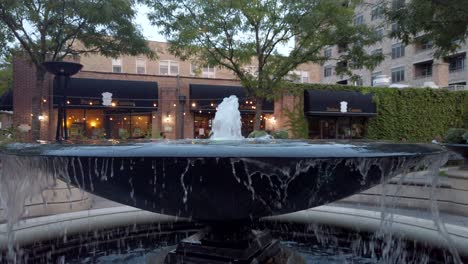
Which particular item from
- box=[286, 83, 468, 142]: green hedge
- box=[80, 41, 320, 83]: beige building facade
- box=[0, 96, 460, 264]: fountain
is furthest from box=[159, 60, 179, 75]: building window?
box=[0, 96, 460, 264]: fountain

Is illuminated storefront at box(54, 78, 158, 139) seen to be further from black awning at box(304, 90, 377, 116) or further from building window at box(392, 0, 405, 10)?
building window at box(392, 0, 405, 10)

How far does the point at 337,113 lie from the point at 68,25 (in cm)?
1685

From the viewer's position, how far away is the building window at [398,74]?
44.9 meters

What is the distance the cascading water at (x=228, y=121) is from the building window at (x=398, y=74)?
145 ft

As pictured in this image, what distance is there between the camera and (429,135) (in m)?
27.2

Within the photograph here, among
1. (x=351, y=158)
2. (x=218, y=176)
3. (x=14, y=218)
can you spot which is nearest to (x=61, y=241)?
(x=14, y=218)

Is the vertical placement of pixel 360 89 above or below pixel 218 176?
above

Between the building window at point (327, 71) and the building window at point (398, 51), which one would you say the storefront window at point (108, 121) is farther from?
the building window at point (327, 71)

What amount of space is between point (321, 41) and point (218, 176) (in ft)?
47.9

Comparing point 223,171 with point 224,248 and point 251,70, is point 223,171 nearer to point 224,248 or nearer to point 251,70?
point 224,248

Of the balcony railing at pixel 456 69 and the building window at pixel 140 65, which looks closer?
the building window at pixel 140 65

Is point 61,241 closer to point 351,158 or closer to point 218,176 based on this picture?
point 218,176

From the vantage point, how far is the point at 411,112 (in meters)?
26.4

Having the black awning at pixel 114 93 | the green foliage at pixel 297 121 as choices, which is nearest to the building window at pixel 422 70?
the green foliage at pixel 297 121
